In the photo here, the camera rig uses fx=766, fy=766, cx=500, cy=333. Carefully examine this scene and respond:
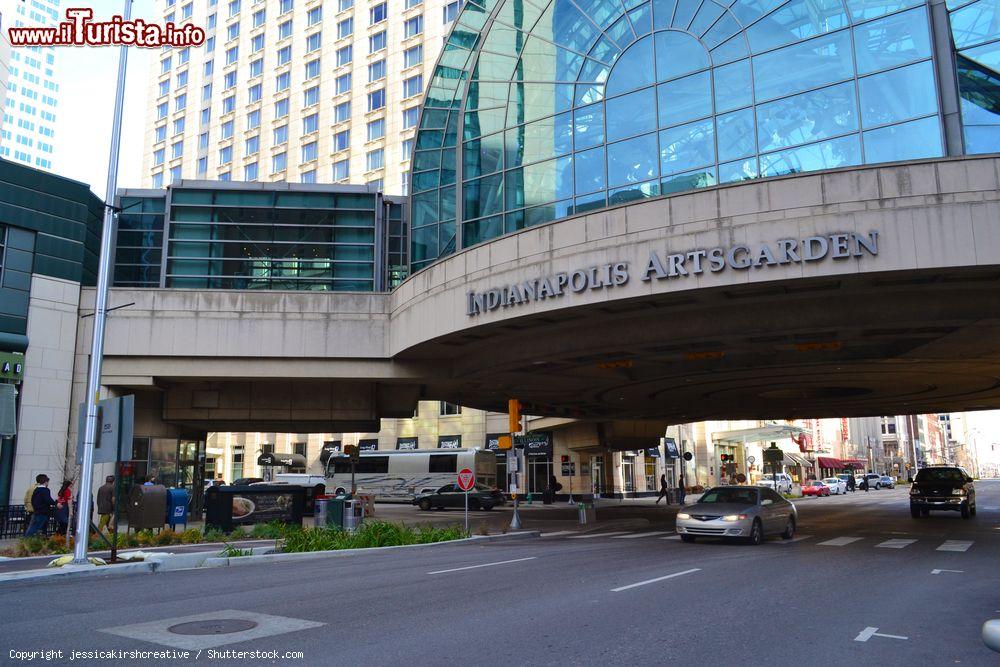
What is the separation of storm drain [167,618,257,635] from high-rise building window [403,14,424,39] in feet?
212

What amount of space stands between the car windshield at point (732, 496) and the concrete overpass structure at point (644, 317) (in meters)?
4.30

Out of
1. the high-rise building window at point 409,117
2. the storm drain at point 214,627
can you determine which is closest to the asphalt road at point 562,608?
the storm drain at point 214,627

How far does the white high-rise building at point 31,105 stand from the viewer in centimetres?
15175

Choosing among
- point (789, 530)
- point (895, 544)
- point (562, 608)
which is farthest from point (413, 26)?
point (562, 608)

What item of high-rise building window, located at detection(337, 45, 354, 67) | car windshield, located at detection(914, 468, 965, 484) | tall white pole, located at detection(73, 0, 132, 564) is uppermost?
high-rise building window, located at detection(337, 45, 354, 67)

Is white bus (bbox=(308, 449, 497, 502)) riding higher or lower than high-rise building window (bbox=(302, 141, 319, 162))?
lower

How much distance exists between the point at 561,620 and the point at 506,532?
15.5m

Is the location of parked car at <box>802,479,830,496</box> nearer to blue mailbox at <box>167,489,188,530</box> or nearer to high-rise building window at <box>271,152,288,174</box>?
blue mailbox at <box>167,489,188,530</box>

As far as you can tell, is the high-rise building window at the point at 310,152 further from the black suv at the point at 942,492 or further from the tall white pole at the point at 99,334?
the black suv at the point at 942,492

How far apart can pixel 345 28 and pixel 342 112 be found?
8458 millimetres

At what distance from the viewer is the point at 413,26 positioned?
66.9 metres

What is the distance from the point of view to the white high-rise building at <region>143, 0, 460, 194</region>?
2618 inches

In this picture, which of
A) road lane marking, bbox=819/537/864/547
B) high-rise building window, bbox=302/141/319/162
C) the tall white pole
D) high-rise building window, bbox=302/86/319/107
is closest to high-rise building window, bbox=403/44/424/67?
high-rise building window, bbox=302/86/319/107

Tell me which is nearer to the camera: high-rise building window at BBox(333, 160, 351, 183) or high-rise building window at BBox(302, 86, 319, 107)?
high-rise building window at BBox(333, 160, 351, 183)
